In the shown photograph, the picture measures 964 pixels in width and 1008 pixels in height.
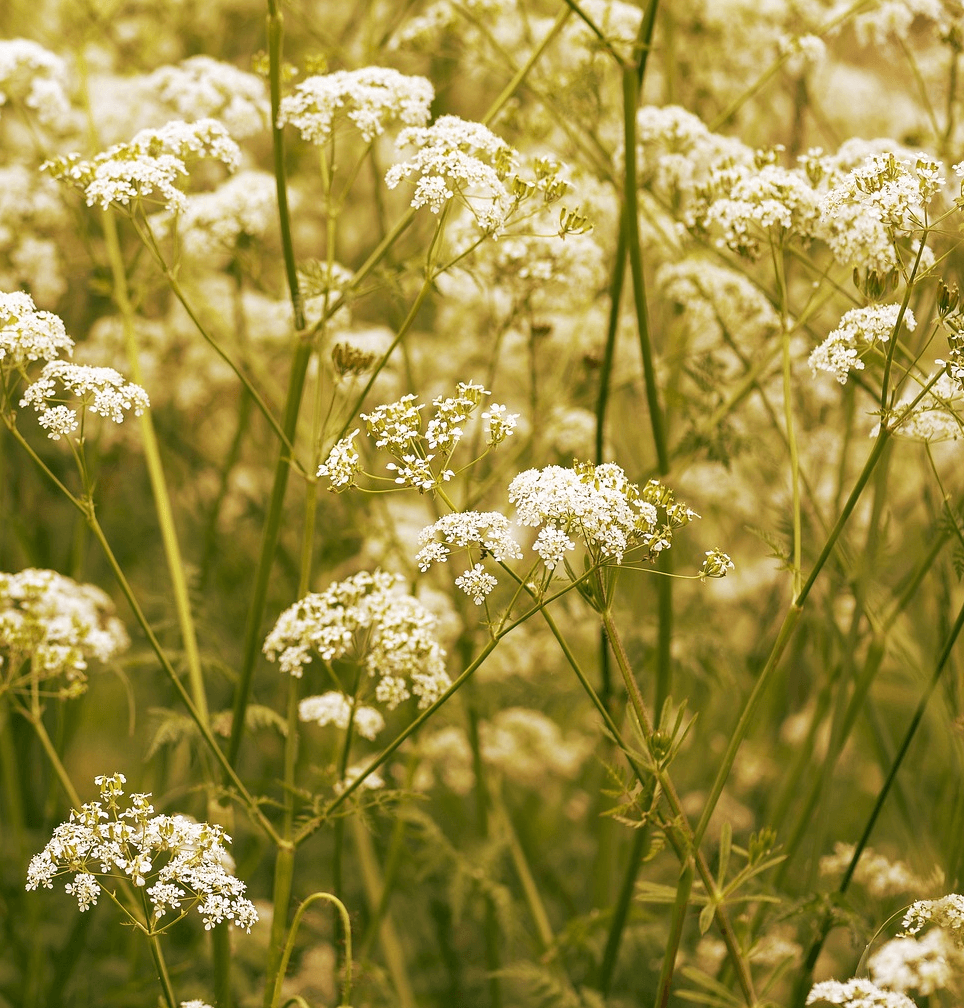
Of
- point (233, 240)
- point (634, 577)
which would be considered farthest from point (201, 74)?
point (634, 577)

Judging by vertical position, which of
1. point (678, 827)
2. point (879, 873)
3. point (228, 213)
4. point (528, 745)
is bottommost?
point (528, 745)

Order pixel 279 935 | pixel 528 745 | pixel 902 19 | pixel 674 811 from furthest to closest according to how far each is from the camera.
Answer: pixel 528 745
pixel 902 19
pixel 279 935
pixel 674 811

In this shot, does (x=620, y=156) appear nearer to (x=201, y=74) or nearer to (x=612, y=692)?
(x=201, y=74)

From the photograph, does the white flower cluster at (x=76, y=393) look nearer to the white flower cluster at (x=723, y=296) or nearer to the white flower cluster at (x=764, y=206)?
the white flower cluster at (x=764, y=206)

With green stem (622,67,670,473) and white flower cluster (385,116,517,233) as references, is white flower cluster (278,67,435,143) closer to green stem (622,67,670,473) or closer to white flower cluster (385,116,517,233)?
white flower cluster (385,116,517,233)

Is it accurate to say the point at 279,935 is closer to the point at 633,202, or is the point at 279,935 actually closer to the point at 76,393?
the point at 76,393

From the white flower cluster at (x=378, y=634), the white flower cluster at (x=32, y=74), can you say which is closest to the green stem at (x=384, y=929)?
the white flower cluster at (x=378, y=634)

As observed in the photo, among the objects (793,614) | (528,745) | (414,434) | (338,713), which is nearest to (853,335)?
(793,614)
